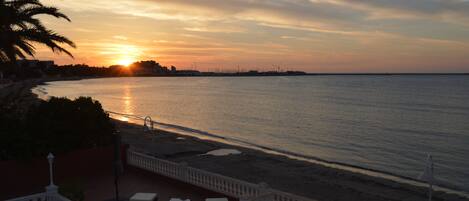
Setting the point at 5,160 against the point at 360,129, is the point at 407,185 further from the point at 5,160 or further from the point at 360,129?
the point at 360,129

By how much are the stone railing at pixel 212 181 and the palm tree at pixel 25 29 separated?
16.6ft

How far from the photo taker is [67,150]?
47.7 feet

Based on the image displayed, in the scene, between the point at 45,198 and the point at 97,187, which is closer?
the point at 45,198

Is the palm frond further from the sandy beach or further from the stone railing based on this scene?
the stone railing

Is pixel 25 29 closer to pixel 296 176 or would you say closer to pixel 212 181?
pixel 212 181

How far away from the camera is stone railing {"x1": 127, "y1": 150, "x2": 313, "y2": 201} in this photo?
10062 mm

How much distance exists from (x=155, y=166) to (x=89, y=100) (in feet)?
14.0

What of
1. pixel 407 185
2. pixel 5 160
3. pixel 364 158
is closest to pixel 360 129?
pixel 364 158

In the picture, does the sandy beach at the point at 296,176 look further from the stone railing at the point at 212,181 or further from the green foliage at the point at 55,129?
the stone railing at the point at 212,181

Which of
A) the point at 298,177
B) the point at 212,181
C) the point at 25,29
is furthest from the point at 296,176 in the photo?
the point at 25,29

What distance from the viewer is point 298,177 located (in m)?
21.1

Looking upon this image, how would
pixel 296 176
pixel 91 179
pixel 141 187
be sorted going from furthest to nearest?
pixel 296 176 < pixel 91 179 < pixel 141 187

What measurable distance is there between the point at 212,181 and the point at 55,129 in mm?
6216

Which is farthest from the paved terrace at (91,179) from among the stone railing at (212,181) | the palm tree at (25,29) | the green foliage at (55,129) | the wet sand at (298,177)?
the wet sand at (298,177)
